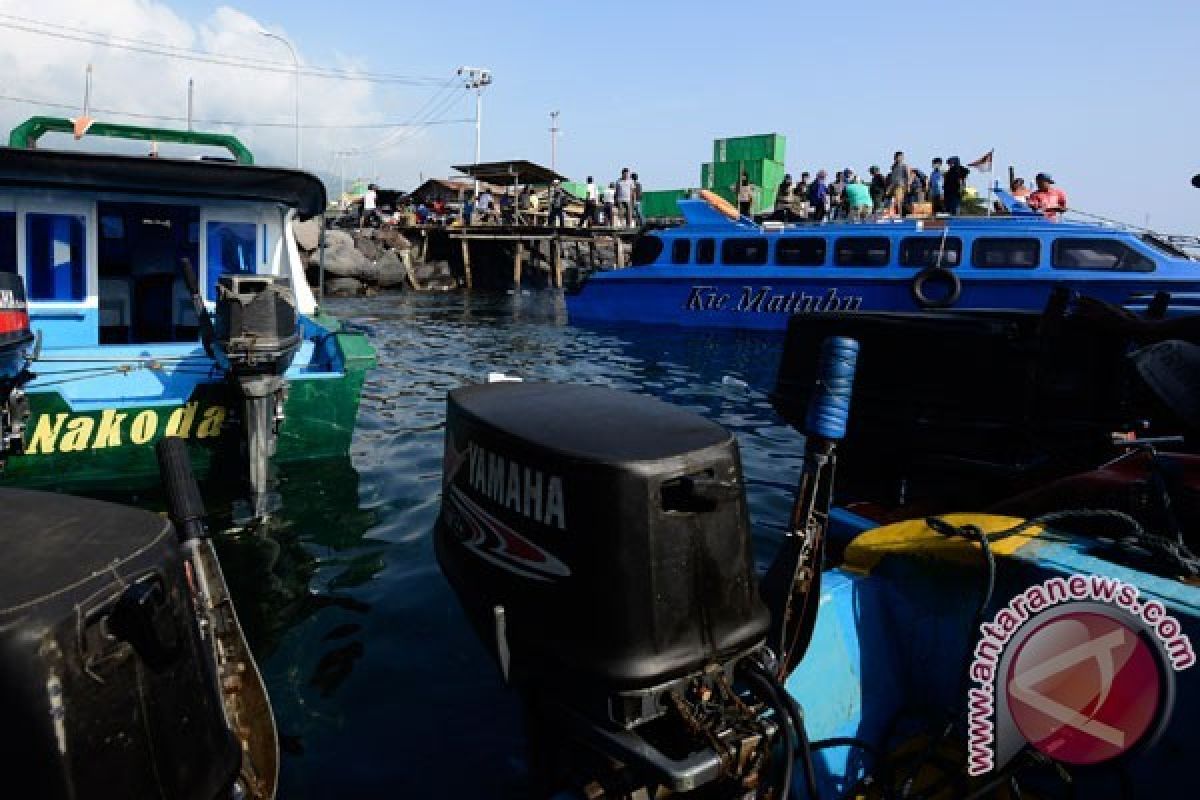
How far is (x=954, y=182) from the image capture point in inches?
762

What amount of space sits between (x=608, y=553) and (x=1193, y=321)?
355 cm

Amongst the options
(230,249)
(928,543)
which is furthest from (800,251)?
(928,543)

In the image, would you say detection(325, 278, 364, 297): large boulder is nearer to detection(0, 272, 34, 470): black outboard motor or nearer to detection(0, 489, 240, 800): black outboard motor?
detection(0, 272, 34, 470): black outboard motor

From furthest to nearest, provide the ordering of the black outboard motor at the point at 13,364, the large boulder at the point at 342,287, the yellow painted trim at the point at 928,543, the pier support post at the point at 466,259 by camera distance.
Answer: the pier support post at the point at 466,259
the large boulder at the point at 342,287
the black outboard motor at the point at 13,364
the yellow painted trim at the point at 928,543

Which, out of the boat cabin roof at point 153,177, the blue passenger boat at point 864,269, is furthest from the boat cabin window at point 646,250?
the boat cabin roof at point 153,177

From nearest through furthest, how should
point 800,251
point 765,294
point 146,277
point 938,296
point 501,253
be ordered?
point 146,277 < point 938,296 < point 800,251 < point 765,294 < point 501,253

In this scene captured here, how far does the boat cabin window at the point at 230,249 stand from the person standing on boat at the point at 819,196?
17759mm

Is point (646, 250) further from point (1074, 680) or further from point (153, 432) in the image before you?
point (1074, 680)

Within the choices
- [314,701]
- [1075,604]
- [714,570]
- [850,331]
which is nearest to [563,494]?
[714,570]

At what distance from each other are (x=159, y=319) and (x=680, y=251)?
517 inches

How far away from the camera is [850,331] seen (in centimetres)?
466

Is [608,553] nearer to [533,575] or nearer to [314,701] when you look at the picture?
[533,575]

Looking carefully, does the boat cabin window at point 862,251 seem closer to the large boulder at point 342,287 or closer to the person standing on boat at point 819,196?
the person standing on boat at point 819,196

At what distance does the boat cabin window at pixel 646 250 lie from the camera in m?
20.3
